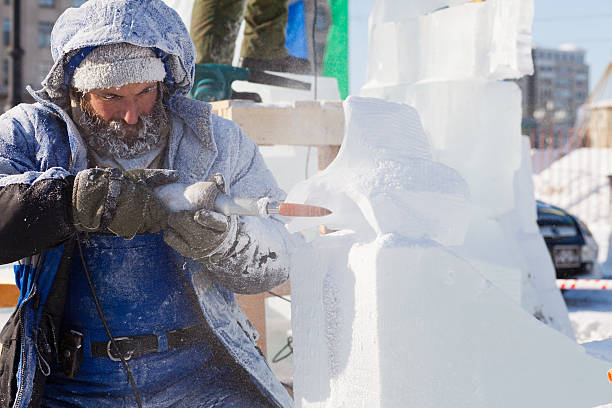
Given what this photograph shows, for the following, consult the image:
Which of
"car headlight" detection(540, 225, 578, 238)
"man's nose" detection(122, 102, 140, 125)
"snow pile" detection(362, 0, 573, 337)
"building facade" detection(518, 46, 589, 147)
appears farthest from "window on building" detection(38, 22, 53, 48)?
"building facade" detection(518, 46, 589, 147)

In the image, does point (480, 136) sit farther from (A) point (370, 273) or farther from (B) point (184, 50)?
(A) point (370, 273)

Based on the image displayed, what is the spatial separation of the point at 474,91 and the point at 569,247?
9.68 ft

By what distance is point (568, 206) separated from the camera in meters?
11.7

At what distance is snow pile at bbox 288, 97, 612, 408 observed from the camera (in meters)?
1.30

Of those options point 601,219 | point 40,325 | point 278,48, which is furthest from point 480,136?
point 601,219

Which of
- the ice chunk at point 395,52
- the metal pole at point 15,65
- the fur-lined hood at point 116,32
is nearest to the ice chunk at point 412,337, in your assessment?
the fur-lined hood at point 116,32

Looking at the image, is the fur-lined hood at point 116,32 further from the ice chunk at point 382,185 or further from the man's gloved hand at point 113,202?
the ice chunk at point 382,185

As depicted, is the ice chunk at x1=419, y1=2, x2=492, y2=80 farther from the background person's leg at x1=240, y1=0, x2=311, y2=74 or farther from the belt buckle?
the belt buckle

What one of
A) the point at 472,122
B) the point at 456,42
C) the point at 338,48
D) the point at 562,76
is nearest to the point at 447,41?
the point at 456,42

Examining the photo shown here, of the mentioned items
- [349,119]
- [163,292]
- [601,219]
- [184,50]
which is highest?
[184,50]

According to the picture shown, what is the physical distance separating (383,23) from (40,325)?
233cm

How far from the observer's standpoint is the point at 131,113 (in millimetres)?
1595

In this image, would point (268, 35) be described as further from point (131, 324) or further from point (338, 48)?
point (131, 324)

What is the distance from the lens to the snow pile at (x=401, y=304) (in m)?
1.30
